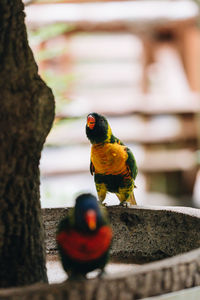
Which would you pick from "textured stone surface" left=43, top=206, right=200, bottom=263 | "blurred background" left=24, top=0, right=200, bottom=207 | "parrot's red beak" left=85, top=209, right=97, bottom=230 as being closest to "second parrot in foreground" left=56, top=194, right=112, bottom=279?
"parrot's red beak" left=85, top=209, right=97, bottom=230

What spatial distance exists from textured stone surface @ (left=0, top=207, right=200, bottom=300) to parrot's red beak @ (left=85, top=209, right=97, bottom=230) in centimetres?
9

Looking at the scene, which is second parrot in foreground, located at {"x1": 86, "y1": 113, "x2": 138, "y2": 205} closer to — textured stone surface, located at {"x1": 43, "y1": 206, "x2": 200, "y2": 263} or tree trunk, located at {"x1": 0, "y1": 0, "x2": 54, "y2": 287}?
textured stone surface, located at {"x1": 43, "y1": 206, "x2": 200, "y2": 263}

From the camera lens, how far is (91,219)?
0.73m

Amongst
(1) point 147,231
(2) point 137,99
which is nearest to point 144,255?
(1) point 147,231

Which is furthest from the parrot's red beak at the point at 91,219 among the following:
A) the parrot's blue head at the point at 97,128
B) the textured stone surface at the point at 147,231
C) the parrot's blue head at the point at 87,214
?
the parrot's blue head at the point at 97,128

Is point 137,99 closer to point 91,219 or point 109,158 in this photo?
point 109,158

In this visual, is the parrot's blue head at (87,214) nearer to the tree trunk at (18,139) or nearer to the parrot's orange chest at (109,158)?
the tree trunk at (18,139)

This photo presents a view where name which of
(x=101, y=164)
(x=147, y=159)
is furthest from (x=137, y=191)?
(x=101, y=164)

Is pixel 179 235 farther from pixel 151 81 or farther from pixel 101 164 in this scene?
pixel 151 81

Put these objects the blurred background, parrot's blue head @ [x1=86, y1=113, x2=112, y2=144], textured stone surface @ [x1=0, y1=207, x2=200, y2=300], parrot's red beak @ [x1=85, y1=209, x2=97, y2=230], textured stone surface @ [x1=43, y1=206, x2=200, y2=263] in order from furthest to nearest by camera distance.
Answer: the blurred background, parrot's blue head @ [x1=86, y1=113, x2=112, y2=144], textured stone surface @ [x1=43, y1=206, x2=200, y2=263], parrot's red beak @ [x1=85, y1=209, x2=97, y2=230], textured stone surface @ [x1=0, y1=207, x2=200, y2=300]

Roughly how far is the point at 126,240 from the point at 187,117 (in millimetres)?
2635

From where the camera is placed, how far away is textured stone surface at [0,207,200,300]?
583mm

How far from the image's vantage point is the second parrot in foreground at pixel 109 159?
142 cm

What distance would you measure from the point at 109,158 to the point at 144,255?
1.42ft
